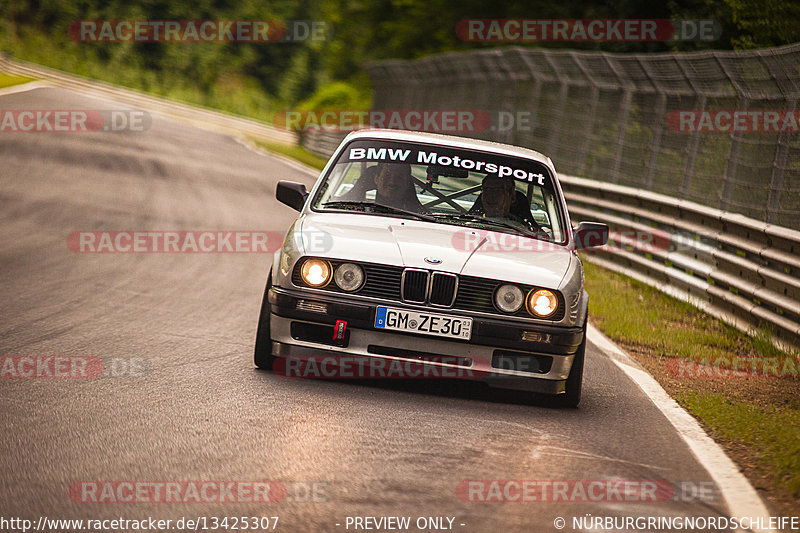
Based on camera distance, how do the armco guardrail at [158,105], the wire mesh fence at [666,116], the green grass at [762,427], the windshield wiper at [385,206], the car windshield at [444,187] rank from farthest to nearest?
the armco guardrail at [158,105], the wire mesh fence at [666,116], the car windshield at [444,187], the windshield wiper at [385,206], the green grass at [762,427]

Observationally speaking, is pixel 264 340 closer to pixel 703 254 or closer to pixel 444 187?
pixel 444 187

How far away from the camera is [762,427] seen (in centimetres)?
622

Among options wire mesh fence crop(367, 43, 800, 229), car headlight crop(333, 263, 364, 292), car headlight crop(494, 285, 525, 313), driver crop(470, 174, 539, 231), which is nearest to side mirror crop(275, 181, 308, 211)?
driver crop(470, 174, 539, 231)

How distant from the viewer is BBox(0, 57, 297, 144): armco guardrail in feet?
172

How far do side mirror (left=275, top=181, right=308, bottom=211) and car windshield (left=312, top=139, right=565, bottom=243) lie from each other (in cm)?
15

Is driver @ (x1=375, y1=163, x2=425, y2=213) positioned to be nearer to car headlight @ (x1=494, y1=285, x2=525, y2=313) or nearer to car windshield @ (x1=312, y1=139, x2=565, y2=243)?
car windshield @ (x1=312, y1=139, x2=565, y2=243)

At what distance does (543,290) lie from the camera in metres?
6.22

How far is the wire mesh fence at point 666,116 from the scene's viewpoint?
10.4m

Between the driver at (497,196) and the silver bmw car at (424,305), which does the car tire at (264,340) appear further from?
the driver at (497,196)

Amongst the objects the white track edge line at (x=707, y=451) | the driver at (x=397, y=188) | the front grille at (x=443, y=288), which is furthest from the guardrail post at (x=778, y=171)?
the front grille at (x=443, y=288)

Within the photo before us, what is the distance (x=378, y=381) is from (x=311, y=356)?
55 centimetres

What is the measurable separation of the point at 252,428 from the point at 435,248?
64.7 inches

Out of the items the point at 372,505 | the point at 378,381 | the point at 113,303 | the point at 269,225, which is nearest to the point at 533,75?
the point at 269,225

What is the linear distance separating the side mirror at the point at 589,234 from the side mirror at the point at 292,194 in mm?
1844
